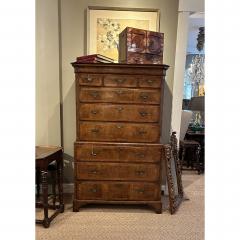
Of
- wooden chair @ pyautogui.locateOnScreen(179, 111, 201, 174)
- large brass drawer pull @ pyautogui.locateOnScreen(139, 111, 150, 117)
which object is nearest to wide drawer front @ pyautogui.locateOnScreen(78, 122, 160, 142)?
large brass drawer pull @ pyautogui.locateOnScreen(139, 111, 150, 117)

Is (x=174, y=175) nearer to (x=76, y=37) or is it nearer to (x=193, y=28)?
(x=76, y=37)

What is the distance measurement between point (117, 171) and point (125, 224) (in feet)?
1.74

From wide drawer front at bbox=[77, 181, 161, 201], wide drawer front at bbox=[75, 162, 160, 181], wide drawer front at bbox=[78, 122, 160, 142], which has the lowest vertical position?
wide drawer front at bbox=[77, 181, 161, 201]

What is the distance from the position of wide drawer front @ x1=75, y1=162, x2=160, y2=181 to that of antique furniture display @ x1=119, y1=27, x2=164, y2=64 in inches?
43.7

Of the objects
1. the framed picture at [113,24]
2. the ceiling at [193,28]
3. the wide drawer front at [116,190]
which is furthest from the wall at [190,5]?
the wide drawer front at [116,190]

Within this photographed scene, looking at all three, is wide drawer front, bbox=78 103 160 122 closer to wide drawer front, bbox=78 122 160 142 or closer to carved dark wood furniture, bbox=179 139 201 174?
wide drawer front, bbox=78 122 160 142

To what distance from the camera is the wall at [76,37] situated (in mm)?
3154

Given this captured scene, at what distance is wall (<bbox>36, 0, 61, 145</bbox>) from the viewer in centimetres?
308

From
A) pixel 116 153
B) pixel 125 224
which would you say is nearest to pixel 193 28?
pixel 116 153

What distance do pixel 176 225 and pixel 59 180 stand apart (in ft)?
4.21

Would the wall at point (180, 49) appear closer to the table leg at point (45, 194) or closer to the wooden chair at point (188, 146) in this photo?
the wooden chair at point (188, 146)

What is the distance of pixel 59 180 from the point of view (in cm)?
283
